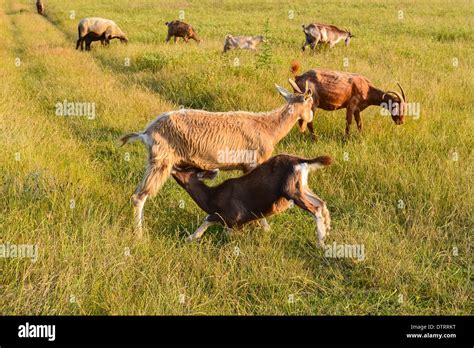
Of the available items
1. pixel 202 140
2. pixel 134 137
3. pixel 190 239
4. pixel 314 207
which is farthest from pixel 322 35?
pixel 190 239

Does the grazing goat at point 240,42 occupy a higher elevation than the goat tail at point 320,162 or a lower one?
lower

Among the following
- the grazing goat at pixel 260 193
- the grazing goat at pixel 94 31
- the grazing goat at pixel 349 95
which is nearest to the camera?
the grazing goat at pixel 260 193

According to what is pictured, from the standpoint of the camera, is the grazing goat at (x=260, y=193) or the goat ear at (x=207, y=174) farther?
the goat ear at (x=207, y=174)

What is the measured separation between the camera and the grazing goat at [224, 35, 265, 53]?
16.8 meters

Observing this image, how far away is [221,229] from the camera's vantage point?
5.22m

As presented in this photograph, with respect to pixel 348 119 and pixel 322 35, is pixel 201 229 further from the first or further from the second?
pixel 322 35

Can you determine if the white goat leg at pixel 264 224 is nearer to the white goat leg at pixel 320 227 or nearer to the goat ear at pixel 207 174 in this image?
the white goat leg at pixel 320 227

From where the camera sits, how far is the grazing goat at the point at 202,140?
16.9 feet

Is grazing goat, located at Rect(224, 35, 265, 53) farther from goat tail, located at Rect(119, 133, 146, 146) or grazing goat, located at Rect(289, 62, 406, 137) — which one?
goat tail, located at Rect(119, 133, 146, 146)

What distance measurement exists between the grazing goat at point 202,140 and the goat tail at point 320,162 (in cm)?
93

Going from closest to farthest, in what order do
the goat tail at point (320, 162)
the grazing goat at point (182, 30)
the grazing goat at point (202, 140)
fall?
1. the goat tail at point (320, 162)
2. the grazing goat at point (202, 140)
3. the grazing goat at point (182, 30)

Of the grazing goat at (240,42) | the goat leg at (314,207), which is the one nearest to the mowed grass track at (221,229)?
the goat leg at (314,207)

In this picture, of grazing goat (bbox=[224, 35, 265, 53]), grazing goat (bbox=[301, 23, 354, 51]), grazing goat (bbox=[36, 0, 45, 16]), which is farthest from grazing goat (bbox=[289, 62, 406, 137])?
grazing goat (bbox=[36, 0, 45, 16])

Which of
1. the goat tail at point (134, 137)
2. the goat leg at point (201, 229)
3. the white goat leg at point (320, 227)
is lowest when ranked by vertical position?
Answer: the goat leg at point (201, 229)
